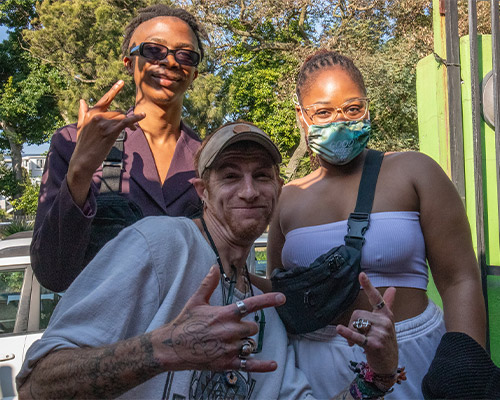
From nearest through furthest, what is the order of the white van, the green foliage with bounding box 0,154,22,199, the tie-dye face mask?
1. the tie-dye face mask
2. the white van
3. the green foliage with bounding box 0,154,22,199

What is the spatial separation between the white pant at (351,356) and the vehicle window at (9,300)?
445 centimetres

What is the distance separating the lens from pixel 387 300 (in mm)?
1717

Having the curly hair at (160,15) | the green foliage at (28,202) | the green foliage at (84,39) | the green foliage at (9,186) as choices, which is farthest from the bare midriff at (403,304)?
the green foliage at (9,186)

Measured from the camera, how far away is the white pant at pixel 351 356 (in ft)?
6.39

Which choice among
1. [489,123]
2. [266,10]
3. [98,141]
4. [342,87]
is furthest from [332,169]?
[266,10]

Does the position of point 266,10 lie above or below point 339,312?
above

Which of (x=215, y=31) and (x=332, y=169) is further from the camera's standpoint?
(x=215, y=31)

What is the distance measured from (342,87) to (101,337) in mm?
1426

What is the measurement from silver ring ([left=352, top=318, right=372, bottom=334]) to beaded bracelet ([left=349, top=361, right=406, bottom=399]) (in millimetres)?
191

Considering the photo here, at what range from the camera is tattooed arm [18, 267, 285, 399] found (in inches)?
54.0

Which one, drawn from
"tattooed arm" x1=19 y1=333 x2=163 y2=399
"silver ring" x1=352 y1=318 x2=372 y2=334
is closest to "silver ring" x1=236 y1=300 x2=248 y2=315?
"tattooed arm" x1=19 y1=333 x2=163 y2=399

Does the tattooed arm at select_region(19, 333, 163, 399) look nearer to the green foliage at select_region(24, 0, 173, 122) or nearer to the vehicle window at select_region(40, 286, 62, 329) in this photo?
the vehicle window at select_region(40, 286, 62, 329)

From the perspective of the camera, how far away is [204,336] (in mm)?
1367

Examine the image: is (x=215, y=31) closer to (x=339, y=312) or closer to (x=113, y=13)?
(x=113, y=13)
